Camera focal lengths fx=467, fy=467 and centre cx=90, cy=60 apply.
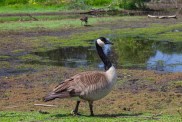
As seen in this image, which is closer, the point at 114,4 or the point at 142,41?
the point at 142,41

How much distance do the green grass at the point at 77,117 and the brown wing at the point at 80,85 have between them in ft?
1.92

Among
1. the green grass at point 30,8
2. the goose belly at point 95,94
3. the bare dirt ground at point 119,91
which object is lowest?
the green grass at point 30,8

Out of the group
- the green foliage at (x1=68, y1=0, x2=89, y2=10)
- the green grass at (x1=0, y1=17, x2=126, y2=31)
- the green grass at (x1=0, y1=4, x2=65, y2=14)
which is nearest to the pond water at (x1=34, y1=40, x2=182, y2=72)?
the green grass at (x1=0, y1=17, x2=126, y2=31)

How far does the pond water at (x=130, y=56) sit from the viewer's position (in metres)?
22.6

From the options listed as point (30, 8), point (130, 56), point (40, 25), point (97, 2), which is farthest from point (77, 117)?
point (97, 2)

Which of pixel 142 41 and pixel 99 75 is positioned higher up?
pixel 99 75

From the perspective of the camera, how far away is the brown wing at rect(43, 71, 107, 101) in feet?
37.5

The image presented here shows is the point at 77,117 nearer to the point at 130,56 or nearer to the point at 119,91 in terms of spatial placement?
the point at 119,91

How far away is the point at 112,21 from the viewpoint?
1853 inches

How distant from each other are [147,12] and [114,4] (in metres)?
5.68

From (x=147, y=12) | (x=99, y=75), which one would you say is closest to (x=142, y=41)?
(x=99, y=75)

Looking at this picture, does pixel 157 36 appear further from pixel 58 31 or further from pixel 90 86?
pixel 90 86

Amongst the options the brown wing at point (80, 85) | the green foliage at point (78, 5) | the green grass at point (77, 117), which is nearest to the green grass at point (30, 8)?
the green foliage at point (78, 5)

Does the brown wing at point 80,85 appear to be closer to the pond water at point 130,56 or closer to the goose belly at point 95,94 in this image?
the goose belly at point 95,94
